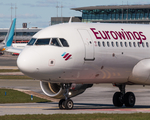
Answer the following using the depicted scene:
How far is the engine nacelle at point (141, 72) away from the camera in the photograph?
26250 millimetres

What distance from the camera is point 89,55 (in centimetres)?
2461

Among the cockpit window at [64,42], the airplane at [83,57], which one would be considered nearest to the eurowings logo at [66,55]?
the airplane at [83,57]

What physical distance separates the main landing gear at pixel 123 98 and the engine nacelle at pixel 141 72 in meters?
2.45

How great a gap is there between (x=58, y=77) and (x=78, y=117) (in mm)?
3913

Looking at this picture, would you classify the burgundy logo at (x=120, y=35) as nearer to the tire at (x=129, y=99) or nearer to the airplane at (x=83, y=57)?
the airplane at (x=83, y=57)

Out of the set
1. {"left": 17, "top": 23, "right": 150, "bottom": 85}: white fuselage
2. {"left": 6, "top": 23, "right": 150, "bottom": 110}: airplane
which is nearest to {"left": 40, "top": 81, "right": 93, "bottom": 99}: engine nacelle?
{"left": 6, "top": 23, "right": 150, "bottom": 110}: airplane

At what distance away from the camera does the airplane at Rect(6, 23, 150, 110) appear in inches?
923

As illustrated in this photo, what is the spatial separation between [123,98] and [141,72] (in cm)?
362

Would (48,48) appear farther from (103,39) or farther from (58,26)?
(103,39)

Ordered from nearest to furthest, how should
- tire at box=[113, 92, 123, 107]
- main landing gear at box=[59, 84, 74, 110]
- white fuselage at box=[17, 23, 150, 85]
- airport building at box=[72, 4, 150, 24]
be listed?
white fuselage at box=[17, 23, 150, 85], main landing gear at box=[59, 84, 74, 110], tire at box=[113, 92, 123, 107], airport building at box=[72, 4, 150, 24]

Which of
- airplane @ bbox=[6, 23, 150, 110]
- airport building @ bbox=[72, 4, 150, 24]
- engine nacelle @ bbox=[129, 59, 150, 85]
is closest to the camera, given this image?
airplane @ bbox=[6, 23, 150, 110]

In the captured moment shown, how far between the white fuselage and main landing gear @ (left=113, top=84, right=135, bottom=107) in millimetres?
1820

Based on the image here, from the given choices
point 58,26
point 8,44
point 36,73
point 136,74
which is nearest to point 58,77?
point 36,73

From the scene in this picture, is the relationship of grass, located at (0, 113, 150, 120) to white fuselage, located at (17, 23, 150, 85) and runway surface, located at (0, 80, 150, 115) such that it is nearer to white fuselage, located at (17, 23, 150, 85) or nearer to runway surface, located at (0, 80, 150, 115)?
runway surface, located at (0, 80, 150, 115)
